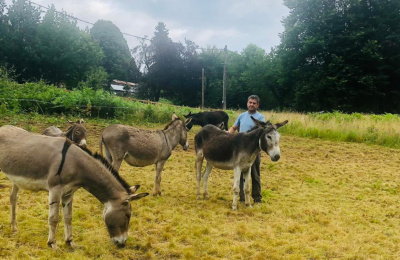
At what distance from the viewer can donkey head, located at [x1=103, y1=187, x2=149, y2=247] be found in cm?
370

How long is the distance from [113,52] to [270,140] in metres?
46.1

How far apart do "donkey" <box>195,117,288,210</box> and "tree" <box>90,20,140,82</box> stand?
127 feet

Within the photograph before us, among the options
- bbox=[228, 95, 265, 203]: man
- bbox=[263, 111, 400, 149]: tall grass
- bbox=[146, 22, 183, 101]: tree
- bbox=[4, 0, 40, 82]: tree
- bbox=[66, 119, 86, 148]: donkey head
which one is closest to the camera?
bbox=[228, 95, 265, 203]: man

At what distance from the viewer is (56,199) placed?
3596 mm

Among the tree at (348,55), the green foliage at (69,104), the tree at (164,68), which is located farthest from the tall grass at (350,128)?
the tree at (164,68)

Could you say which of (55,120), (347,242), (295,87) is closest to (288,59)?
(295,87)

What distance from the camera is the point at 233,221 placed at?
5.40 m

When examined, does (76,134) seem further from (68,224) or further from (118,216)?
(118,216)

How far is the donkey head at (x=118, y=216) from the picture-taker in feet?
12.1

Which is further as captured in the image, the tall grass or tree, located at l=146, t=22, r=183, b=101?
tree, located at l=146, t=22, r=183, b=101

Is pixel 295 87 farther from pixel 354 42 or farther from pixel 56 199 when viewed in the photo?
pixel 56 199

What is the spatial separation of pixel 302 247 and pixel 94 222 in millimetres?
3225

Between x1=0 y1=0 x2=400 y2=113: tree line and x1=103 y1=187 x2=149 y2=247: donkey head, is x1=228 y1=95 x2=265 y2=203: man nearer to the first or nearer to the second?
x1=103 y1=187 x2=149 y2=247: donkey head

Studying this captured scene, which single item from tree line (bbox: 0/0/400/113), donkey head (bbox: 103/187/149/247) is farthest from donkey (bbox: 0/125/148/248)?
tree line (bbox: 0/0/400/113)
